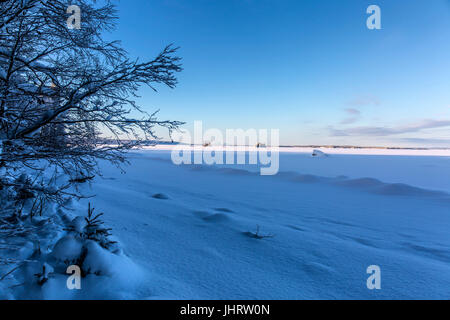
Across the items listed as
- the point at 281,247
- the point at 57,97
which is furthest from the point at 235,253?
the point at 57,97

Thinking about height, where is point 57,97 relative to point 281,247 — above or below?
above

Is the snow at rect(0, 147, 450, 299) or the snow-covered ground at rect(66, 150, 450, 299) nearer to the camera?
the snow at rect(0, 147, 450, 299)

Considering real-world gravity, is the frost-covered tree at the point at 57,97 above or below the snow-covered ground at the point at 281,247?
above

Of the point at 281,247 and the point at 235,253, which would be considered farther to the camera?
the point at 281,247

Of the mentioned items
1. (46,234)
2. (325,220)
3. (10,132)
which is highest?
(10,132)

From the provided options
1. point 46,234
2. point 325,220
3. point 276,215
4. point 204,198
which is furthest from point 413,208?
point 46,234

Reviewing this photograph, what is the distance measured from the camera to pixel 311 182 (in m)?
9.24

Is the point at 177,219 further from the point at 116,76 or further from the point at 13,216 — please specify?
the point at 116,76

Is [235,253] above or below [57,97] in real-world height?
below

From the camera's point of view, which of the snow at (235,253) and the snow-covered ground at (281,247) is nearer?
the snow at (235,253)

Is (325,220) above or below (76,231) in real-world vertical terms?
below

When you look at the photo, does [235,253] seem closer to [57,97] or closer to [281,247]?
[281,247]

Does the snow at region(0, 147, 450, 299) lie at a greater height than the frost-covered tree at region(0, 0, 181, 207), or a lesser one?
lesser
